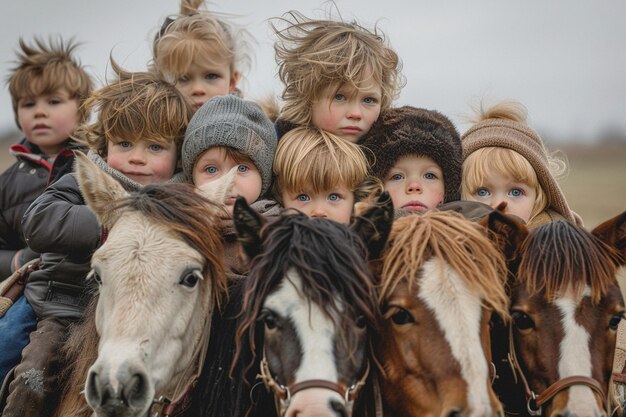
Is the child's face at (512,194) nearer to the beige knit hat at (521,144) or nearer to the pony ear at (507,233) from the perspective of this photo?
the beige knit hat at (521,144)

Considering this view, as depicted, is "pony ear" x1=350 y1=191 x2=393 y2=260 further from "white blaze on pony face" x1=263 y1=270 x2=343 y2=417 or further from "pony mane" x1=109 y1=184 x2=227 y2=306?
"pony mane" x1=109 y1=184 x2=227 y2=306

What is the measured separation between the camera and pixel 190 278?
4.30m

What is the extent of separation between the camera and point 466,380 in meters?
3.67

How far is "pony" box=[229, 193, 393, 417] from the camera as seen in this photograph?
3.62 m

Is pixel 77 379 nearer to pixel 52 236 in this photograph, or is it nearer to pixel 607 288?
pixel 52 236

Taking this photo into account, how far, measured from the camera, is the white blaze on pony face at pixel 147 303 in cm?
385

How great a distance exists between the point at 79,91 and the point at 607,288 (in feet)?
19.6

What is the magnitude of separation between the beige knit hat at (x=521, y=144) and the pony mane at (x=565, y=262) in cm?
175

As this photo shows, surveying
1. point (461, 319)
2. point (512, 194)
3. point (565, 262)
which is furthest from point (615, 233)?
point (512, 194)

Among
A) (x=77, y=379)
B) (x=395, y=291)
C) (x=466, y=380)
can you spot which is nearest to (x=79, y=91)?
(x=77, y=379)

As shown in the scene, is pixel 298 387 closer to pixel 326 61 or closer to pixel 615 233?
pixel 615 233

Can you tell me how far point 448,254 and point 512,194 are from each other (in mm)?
2302

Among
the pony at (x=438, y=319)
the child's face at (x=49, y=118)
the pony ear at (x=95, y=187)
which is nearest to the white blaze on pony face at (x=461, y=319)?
the pony at (x=438, y=319)

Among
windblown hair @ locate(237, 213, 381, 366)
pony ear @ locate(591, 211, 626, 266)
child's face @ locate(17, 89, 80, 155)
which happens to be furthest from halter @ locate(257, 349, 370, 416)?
child's face @ locate(17, 89, 80, 155)
